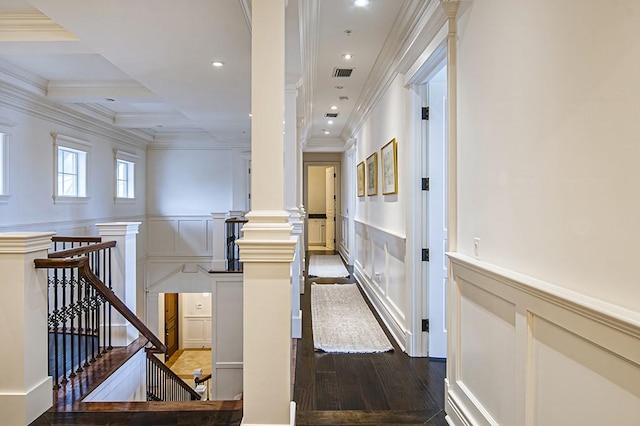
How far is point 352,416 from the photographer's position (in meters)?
2.41

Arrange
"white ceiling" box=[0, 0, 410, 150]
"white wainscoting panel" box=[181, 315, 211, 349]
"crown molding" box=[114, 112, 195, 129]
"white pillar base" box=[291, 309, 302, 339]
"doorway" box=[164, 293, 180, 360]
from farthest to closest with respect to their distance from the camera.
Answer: "white wainscoting panel" box=[181, 315, 211, 349], "doorway" box=[164, 293, 180, 360], "crown molding" box=[114, 112, 195, 129], "white pillar base" box=[291, 309, 302, 339], "white ceiling" box=[0, 0, 410, 150]

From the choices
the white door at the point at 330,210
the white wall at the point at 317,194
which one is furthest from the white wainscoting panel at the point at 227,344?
the white wall at the point at 317,194

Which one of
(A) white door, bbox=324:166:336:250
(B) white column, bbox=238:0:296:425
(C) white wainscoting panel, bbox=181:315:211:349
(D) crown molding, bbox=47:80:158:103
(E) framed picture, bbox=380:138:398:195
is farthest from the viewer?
(A) white door, bbox=324:166:336:250

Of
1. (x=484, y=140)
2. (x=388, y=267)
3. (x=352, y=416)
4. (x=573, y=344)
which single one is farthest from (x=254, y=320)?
(x=388, y=267)

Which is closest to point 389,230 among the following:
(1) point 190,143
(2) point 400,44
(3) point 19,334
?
(2) point 400,44

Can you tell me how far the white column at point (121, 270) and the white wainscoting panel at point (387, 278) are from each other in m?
2.58

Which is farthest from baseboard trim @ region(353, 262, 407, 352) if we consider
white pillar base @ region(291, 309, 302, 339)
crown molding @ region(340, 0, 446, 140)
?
crown molding @ region(340, 0, 446, 140)

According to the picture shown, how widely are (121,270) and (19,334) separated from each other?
161 centimetres

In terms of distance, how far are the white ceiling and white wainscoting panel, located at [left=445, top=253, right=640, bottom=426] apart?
2134 millimetres

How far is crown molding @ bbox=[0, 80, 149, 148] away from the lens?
4.98m

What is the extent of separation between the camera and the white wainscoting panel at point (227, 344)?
14.6ft

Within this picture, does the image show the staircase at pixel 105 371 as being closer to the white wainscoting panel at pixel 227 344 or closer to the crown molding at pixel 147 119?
the white wainscoting panel at pixel 227 344

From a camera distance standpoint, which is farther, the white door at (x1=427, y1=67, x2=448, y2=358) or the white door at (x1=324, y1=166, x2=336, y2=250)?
the white door at (x1=324, y1=166, x2=336, y2=250)

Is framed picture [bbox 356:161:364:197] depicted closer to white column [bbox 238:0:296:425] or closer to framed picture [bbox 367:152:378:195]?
framed picture [bbox 367:152:378:195]
